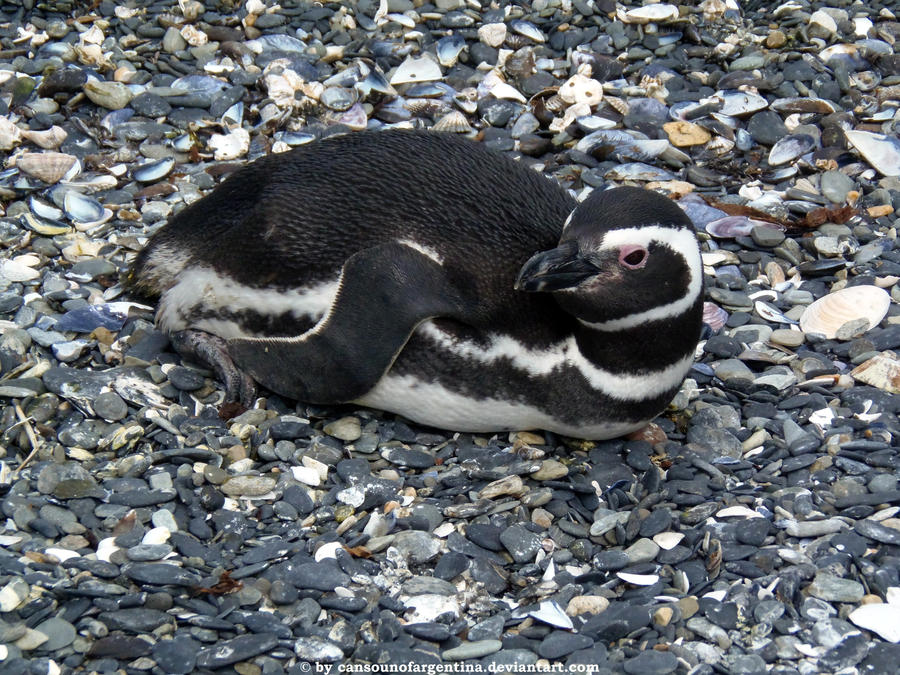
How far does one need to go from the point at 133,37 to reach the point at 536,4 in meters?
2.37

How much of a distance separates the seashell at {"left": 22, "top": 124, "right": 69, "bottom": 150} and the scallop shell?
373cm

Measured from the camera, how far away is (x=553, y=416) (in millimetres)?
3973

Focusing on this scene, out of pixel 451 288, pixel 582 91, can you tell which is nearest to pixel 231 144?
pixel 582 91

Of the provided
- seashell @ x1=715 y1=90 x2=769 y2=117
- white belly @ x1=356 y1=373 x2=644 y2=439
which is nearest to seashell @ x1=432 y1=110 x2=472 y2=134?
seashell @ x1=715 y1=90 x2=769 y2=117

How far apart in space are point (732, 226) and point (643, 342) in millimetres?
1660

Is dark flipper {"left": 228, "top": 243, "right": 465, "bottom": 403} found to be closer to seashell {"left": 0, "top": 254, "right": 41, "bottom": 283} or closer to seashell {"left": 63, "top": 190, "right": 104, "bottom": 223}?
seashell {"left": 0, "top": 254, "right": 41, "bottom": 283}

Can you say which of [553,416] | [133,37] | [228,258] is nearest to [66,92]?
[133,37]

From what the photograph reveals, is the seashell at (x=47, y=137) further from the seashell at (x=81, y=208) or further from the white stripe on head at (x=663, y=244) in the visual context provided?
the white stripe on head at (x=663, y=244)

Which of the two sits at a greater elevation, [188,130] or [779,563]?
[188,130]

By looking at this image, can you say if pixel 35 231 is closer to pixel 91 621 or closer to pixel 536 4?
pixel 91 621

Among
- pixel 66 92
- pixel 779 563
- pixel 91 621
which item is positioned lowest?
pixel 779 563

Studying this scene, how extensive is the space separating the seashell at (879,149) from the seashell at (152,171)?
3.42 m

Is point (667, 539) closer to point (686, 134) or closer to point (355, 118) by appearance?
point (686, 134)

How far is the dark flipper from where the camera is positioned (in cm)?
382
